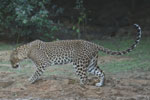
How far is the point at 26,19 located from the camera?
1451 cm

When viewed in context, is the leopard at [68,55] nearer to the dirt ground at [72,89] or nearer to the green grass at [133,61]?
the dirt ground at [72,89]

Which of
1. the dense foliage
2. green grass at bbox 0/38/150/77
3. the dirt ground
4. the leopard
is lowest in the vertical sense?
the dirt ground

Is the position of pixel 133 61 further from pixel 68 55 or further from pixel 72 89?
pixel 72 89

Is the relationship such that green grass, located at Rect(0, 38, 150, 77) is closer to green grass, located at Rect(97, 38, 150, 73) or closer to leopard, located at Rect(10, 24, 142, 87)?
green grass, located at Rect(97, 38, 150, 73)

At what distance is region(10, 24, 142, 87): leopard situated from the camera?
9.45 metres

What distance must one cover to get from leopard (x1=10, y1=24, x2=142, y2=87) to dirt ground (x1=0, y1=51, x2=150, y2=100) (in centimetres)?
29

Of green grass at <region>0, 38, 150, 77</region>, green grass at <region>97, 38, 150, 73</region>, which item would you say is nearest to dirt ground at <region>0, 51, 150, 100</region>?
green grass at <region>0, 38, 150, 77</region>

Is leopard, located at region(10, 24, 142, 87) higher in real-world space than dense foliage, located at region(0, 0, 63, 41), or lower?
lower

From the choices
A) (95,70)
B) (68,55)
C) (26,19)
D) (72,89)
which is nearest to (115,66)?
(95,70)

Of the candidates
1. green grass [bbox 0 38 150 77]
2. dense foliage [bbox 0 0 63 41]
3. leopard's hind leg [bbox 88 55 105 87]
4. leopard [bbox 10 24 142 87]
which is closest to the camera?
leopard [bbox 10 24 142 87]

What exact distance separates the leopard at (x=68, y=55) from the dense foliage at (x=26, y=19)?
13.7ft

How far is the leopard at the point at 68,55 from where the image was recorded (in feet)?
31.0

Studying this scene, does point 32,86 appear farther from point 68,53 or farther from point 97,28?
point 97,28

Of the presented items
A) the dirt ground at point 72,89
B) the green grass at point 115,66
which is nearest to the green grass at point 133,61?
the green grass at point 115,66
